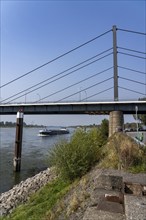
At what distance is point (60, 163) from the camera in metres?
12.3

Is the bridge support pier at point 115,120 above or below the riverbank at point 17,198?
above

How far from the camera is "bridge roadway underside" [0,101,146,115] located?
3804 centimetres

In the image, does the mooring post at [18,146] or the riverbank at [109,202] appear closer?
the riverbank at [109,202]

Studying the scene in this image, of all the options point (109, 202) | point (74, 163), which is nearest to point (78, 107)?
point (74, 163)

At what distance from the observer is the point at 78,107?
4125 centimetres

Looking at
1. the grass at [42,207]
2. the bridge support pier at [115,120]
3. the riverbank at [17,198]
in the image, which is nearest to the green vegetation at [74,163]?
the grass at [42,207]

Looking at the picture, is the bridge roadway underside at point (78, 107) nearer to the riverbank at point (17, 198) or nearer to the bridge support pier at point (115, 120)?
the bridge support pier at point (115, 120)

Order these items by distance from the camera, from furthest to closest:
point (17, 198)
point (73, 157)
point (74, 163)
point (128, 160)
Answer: point (17, 198) < point (73, 157) < point (74, 163) < point (128, 160)

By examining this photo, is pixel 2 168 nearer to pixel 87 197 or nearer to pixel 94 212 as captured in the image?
pixel 87 197

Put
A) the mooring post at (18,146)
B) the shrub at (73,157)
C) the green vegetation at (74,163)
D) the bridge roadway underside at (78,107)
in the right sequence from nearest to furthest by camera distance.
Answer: the green vegetation at (74,163) < the shrub at (73,157) < the mooring post at (18,146) < the bridge roadway underside at (78,107)

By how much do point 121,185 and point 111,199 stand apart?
108 cm

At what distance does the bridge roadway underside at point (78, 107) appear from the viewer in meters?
38.0

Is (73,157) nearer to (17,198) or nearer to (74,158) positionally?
(74,158)

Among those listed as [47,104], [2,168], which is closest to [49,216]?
[2,168]
